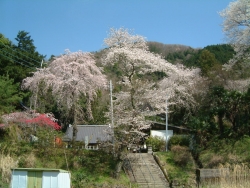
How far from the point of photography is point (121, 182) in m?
19.5

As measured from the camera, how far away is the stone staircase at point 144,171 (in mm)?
20188

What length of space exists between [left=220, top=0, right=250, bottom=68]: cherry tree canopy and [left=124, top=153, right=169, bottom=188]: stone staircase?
9210 millimetres

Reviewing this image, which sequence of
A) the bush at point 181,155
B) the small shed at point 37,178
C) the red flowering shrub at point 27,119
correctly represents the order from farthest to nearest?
1. the bush at point 181,155
2. the red flowering shrub at point 27,119
3. the small shed at point 37,178

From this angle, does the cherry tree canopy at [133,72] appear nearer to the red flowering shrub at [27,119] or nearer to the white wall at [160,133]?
the red flowering shrub at [27,119]

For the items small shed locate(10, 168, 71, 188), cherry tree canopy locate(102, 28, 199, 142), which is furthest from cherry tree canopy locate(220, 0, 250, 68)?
small shed locate(10, 168, 71, 188)

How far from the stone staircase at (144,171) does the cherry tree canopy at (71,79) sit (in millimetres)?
5279

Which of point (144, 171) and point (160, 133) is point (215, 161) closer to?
point (144, 171)

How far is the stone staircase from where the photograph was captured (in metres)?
20.2

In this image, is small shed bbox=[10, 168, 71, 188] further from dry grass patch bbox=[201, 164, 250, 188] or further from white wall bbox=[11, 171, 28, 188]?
dry grass patch bbox=[201, 164, 250, 188]

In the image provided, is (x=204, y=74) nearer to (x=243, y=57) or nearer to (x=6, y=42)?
(x=243, y=57)

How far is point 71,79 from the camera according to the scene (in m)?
22.2

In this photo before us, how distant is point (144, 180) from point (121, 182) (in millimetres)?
1804

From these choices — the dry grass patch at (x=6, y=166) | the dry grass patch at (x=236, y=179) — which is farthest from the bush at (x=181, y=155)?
the dry grass patch at (x=236, y=179)

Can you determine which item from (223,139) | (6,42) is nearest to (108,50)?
(223,139)
